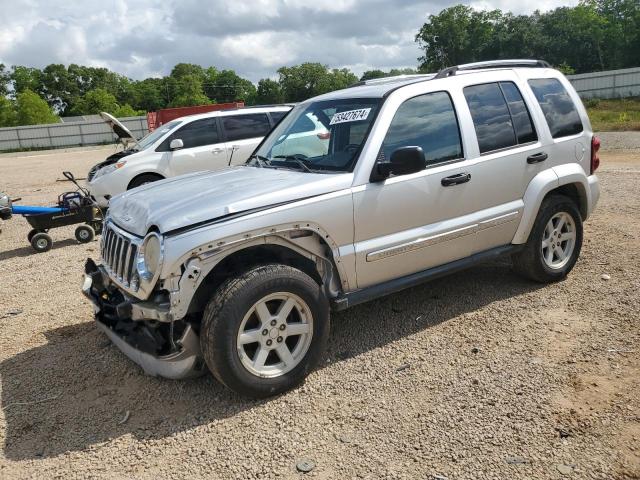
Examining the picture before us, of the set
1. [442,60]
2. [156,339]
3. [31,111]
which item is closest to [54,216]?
[156,339]

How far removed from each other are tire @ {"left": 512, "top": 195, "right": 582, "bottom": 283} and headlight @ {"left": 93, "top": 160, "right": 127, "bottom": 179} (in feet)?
24.0

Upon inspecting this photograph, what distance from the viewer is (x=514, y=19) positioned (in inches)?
2798

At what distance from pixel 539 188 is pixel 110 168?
780cm

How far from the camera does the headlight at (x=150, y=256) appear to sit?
343cm

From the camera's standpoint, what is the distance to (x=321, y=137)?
468 centimetres

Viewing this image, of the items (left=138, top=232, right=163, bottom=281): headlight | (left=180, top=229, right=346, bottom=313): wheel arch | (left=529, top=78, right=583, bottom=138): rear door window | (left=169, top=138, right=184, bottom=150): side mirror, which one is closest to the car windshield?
(left=180, top=229, right=346, bottom=313): wheel arch

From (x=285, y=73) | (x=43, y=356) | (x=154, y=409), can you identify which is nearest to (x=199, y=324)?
(x=154, y=409)

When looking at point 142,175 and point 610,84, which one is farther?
point 610,84

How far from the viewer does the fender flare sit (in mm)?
4973

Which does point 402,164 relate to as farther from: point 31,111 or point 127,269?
point 31,111

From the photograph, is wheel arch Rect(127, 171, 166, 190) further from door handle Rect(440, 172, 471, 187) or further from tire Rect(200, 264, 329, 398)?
tire Rect(200, 264, 329, 398)

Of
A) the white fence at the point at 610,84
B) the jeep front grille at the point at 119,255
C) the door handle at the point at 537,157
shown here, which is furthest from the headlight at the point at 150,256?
the white fence at the point at 610,84

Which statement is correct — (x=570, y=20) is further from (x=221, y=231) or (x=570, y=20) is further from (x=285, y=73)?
(x=221, y=231)

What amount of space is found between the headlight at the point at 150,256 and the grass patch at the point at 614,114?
2301 cm
